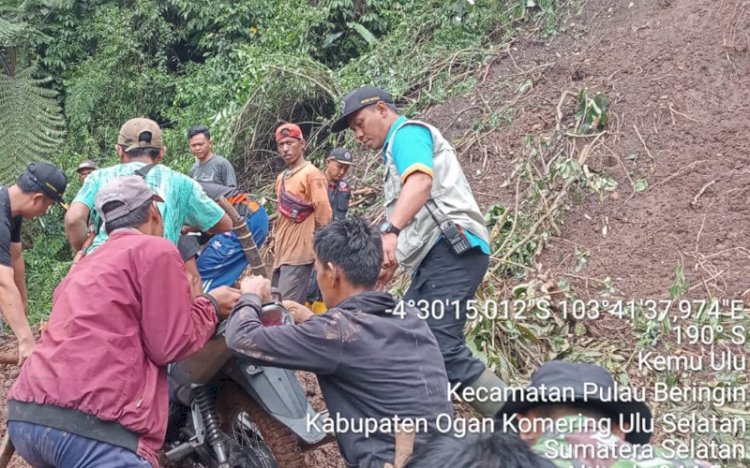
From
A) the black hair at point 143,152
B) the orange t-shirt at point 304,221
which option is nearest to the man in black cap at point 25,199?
the black hair at point 143,152

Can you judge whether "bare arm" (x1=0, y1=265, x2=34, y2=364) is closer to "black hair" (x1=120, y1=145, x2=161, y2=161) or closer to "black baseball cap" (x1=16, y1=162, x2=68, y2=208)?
"black baseball cap" (x1=16, y1=162, x2=68, y2=208)

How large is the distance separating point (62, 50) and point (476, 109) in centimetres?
749

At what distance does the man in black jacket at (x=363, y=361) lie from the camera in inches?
106

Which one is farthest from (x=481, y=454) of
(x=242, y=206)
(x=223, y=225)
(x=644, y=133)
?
(x=644, y=133)

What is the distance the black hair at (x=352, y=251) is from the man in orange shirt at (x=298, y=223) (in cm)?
324

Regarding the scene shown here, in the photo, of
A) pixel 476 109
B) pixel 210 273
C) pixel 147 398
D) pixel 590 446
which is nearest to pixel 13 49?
pixel 476 109

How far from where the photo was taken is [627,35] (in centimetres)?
848

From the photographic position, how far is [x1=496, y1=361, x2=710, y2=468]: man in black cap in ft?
6.24

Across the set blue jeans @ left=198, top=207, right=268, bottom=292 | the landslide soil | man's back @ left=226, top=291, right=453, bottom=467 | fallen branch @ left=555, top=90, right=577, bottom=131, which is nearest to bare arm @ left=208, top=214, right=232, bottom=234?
the landslide soil

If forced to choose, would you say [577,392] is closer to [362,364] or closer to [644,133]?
[362,364]

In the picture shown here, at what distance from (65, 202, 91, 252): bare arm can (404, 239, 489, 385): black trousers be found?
5.60 ft

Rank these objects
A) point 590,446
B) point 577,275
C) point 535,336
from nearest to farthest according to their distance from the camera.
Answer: point 590,446
point 535,336
point 577,275

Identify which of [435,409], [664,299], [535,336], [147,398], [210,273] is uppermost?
[147,398]

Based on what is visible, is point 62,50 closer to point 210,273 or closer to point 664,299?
point 210,273
